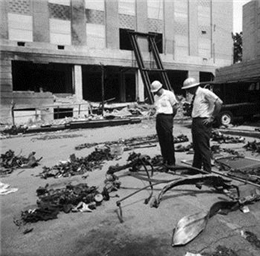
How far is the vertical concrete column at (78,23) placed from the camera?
23016 millimetres

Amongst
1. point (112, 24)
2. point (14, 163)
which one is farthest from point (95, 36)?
point (14, 163)

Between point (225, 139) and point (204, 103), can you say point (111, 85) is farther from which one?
point (204, 103)

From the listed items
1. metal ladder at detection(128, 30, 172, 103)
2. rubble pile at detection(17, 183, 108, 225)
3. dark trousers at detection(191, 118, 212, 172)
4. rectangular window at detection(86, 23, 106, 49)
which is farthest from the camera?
rectangular window at detection(86, 23, 106, 49)

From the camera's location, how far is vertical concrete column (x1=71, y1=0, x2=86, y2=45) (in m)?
23.0

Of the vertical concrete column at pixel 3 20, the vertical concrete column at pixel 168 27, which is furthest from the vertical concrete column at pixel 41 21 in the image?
the vertical concrete column at pixel 168 27

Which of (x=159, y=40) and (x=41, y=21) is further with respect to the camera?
(x=159, y=40)

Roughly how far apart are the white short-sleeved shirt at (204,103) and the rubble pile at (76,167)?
2.73 meters

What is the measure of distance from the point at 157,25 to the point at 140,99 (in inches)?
335

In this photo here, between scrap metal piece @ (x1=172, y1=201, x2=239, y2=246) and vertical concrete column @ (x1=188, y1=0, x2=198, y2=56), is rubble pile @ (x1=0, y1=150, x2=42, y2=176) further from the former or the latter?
vertical concrete column @ (x1=188, y1=0, x2=198, y2=56)

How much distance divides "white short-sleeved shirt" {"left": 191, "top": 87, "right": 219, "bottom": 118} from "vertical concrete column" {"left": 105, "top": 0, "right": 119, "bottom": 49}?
21264 mm

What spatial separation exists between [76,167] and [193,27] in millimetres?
26542

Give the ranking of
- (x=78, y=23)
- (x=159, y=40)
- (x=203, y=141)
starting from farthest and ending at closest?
(x=159, y=40), (x=78, y=23), (x=203, y=141)

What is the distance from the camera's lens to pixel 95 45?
23.8m

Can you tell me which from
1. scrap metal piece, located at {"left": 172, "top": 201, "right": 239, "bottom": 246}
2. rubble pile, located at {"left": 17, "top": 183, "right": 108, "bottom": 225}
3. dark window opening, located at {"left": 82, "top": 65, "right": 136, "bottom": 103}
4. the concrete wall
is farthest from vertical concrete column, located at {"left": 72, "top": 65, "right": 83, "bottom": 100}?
scrap metal piece, located at {"left": 172, "top": 201, "right": 239, "bottom": 246}
